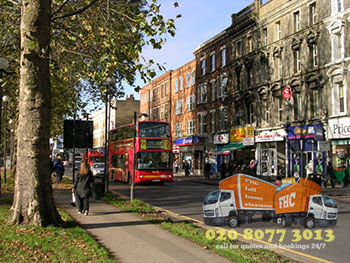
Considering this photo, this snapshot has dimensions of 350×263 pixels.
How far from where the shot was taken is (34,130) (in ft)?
30.4

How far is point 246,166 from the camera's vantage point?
36.9 m

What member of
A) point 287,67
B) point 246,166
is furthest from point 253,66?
point 246,166

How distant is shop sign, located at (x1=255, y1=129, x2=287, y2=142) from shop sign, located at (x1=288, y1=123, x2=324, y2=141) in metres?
0.89

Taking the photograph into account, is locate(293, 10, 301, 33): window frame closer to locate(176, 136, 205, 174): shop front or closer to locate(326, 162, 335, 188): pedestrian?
locate(326, 162, 335, 188): pedestrian

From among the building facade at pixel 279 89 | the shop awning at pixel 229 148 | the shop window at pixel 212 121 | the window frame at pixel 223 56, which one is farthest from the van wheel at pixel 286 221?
the shop window at pixel 212 121

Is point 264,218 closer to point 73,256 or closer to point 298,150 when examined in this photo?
point 73,256

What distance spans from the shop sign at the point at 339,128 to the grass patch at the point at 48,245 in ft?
70.4

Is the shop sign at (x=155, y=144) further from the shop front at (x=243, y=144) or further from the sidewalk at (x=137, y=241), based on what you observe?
the sidewalk at (x=137, y=241)

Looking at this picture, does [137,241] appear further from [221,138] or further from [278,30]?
[221,138]

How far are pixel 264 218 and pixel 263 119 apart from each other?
2696 cm

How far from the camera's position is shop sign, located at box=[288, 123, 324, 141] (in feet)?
92.3

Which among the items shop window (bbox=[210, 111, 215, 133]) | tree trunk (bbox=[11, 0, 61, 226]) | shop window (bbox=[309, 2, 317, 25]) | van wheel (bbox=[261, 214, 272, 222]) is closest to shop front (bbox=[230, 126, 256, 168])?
shop window (bbox=[210, 111, 215, 133])

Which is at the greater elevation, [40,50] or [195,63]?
[195,63]

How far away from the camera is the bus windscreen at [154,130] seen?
26.6 m
